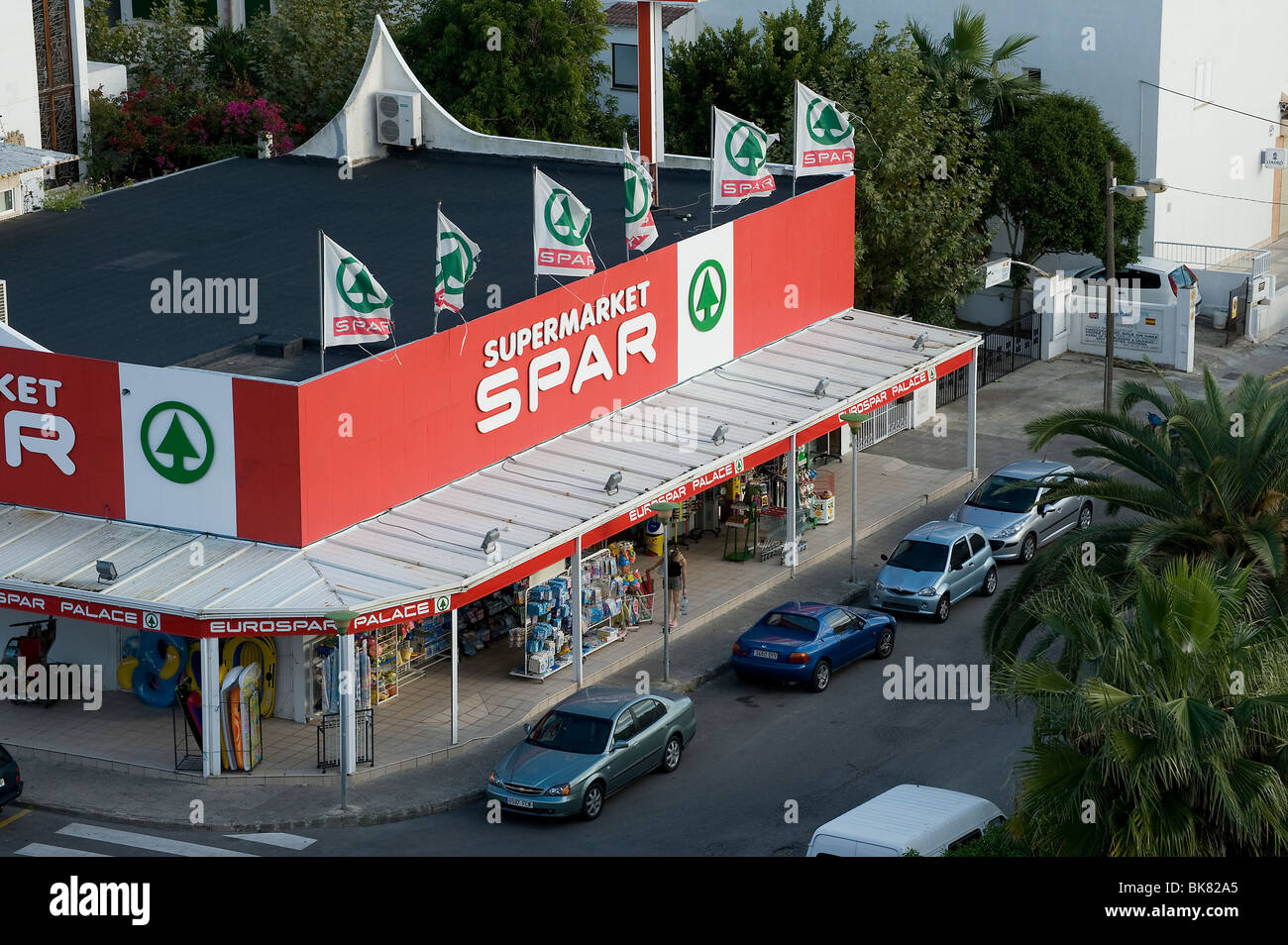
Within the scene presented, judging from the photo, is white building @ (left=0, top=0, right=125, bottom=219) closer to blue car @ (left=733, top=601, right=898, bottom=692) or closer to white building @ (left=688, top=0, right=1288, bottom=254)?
white building @ (left=688, top=0, right=1288, bottom=254)

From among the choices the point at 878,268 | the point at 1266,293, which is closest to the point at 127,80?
the point at 878,268

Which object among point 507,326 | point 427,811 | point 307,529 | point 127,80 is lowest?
point 427,811

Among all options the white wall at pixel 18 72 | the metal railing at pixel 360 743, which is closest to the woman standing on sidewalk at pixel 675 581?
the metal railing at pixel 360 743

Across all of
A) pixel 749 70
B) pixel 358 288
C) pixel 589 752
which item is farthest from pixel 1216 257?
pixel 589 752

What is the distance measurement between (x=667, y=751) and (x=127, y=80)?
113 ft

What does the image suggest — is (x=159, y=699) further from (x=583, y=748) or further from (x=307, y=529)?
(x=583, y=748)

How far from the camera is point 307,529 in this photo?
31.0m

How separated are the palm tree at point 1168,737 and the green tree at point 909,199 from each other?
2766cm

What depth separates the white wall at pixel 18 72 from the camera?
4928 centimetres

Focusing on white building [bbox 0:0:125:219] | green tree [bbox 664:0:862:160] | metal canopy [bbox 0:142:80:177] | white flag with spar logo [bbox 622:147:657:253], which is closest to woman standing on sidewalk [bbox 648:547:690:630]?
white flag with spar logo [bbox 622:147:657:253]

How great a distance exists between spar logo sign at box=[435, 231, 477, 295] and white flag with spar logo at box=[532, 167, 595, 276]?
214 centimetres

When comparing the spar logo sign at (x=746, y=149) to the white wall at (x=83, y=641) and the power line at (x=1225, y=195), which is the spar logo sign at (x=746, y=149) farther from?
the power line at (x=1225, y=195)

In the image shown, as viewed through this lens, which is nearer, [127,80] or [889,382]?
[889,382]

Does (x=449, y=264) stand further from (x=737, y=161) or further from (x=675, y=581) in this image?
(x=737, y=161)
